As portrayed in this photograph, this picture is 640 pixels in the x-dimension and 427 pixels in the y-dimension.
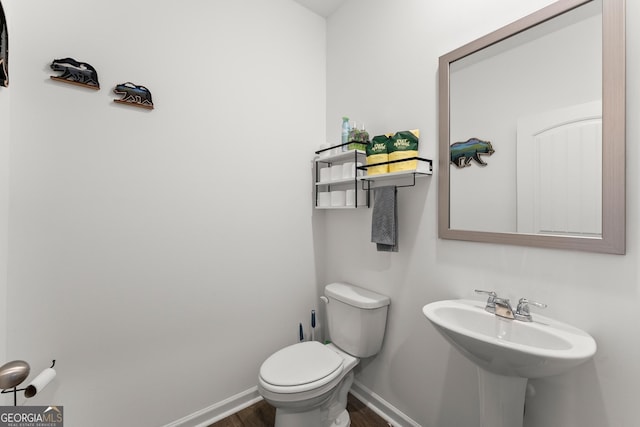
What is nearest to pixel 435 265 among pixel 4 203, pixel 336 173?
pixel 336 173

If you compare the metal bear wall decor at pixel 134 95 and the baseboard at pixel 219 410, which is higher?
the metal bear wall decor at pixel 134 95

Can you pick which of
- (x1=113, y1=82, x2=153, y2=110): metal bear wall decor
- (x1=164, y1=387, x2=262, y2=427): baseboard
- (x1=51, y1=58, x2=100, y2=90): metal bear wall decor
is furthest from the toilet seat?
(x1=51, y1=58, x2=100, y2=90): metal bear wall decor

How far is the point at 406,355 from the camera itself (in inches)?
58.3

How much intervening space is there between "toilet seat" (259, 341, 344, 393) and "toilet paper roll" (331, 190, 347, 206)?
0.86 m

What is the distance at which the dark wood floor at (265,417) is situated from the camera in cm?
154

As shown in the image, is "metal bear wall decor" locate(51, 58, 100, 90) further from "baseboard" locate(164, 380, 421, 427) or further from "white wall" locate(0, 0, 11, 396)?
"baseboard" locate(164, 380, 421, 427)

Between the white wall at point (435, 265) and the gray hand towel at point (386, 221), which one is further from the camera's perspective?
the gray hand towel at point (386, 221)

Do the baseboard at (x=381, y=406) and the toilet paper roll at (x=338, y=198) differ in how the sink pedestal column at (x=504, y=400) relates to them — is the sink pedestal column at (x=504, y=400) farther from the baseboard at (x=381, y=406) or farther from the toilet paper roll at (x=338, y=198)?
the toilet paper roll at (x=338, y=198)

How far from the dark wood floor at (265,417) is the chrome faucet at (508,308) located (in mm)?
997

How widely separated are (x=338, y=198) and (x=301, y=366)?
37.8 inches

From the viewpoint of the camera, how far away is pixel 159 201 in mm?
1383

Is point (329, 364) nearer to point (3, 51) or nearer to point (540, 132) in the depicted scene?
point (540, 132)

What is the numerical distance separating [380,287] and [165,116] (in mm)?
1524

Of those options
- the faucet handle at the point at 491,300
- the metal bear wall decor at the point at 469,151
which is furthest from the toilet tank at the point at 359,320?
the metal bear wall decor at the point at 469,151
